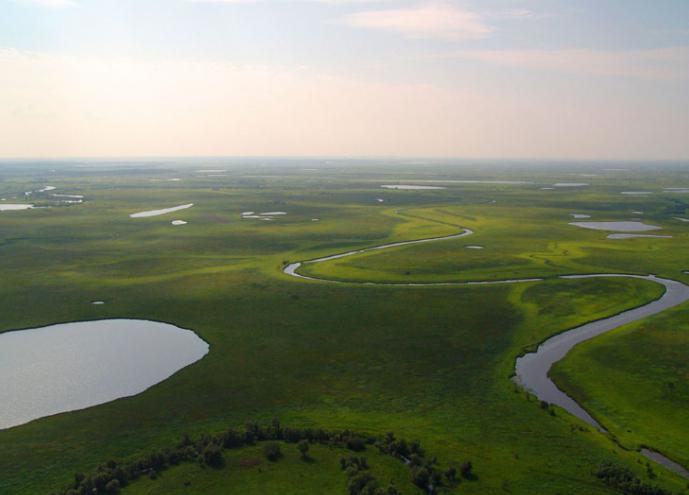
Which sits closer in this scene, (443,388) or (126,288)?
(443,388)

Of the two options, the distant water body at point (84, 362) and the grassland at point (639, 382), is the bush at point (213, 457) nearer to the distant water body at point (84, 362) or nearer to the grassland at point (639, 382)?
the distant water body at point (84, 362)

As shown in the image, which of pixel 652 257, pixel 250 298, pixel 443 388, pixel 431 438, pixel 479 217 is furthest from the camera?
pixel 479 217

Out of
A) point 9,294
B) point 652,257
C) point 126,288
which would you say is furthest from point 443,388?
point 652,257

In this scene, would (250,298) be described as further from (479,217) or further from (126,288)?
(479,217)

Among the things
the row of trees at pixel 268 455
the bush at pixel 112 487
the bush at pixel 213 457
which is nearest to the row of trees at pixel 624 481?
the row of trees at pixel 268 455

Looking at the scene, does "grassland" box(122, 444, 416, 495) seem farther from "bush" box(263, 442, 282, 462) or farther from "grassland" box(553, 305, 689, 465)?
"grassland" box(553, 305, 689, 465)

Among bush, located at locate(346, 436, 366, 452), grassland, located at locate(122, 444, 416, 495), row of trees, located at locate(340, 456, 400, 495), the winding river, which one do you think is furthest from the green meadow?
bush, located at locate(346, 436, 366, 452)
